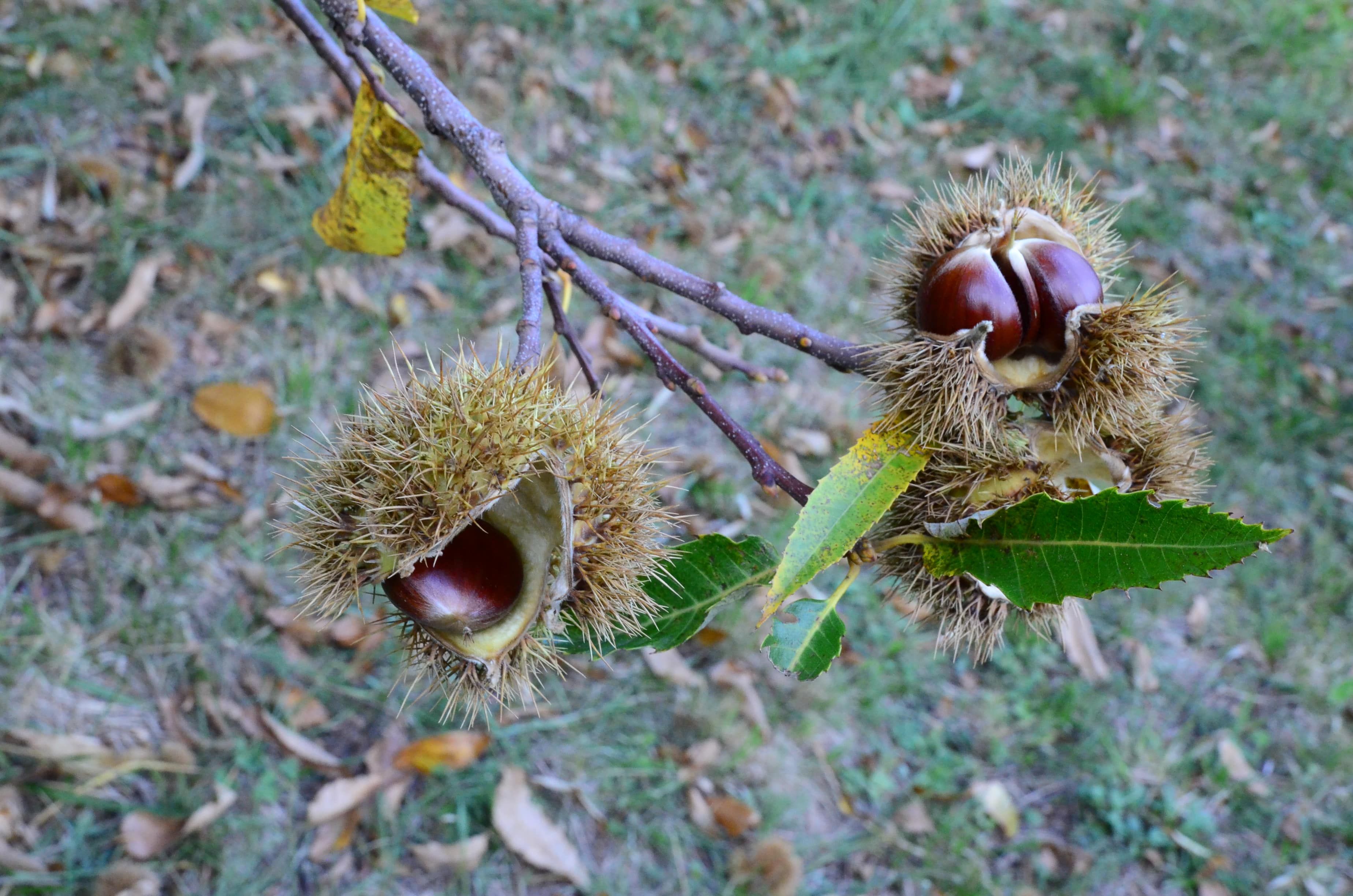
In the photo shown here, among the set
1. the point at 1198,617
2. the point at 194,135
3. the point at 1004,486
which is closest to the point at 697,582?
the point at 1004,486

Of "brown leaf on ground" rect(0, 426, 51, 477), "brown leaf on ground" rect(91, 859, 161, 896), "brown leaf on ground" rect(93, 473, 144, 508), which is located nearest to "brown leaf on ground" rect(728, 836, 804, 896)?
"brown leaf on ground" rect(91, 859, 161, 896)

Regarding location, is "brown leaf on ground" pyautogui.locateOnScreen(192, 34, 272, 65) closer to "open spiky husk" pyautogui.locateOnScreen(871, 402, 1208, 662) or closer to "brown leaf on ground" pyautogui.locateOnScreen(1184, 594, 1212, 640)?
"open spiky husk" pyautogui.locateOnScreen(871, 402, 1208, 662)

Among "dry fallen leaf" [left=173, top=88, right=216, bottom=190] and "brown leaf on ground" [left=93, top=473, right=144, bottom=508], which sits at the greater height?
"dry fallen leaf" [left=173, top=88, right=216, bottom=190]

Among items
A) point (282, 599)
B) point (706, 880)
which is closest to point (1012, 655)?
point (706, 880)

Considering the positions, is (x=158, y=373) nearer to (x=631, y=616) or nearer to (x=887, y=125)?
(x=631, y=616)

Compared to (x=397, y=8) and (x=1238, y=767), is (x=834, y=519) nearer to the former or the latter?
(x=397, y=8)

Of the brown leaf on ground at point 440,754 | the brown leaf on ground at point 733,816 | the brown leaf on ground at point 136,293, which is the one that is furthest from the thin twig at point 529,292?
the brown leaf on ground at point 136,293
